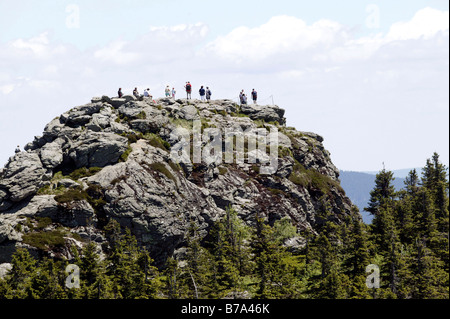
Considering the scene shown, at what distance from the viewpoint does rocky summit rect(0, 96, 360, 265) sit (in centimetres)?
6431

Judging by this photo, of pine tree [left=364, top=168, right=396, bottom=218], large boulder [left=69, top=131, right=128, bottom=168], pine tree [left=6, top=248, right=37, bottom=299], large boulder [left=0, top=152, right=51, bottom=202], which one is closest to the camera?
pine tree [left=6, top=248, right=37, bottom=299]

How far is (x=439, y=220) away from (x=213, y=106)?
45.5 meters

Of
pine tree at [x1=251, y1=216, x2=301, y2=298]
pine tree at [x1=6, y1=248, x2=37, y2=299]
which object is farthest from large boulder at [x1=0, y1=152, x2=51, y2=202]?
pine tree at [x1=251, y1=216, x2=301, y2=298]

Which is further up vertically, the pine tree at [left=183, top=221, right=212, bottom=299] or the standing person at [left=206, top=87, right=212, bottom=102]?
the standing person at [left=206, top=87, right=212, bottom=102]

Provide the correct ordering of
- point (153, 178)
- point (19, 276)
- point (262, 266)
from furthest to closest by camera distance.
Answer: point (153, 178), point (262, 266), point (19, 276)

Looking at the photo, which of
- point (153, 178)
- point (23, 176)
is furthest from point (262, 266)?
point (23, 176)

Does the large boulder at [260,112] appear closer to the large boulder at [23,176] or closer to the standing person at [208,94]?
the standing person at [208,94]

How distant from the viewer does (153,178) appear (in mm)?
72000

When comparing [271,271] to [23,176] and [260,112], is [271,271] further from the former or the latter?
[260,112]

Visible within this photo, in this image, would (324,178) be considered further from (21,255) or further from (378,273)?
(21,255)

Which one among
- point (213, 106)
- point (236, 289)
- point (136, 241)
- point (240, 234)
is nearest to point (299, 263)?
point (240, 234)

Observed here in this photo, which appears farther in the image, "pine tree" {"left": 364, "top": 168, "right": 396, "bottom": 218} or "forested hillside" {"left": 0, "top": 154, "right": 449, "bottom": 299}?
"pine tree" {"left": 364, "top": 168, "right": 396, "bottom": 218}

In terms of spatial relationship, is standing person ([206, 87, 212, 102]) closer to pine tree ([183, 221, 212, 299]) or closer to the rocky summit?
the rocky summit
